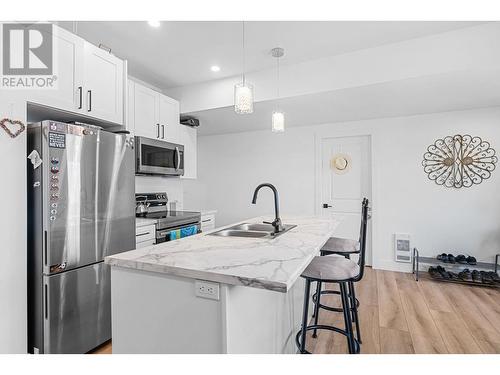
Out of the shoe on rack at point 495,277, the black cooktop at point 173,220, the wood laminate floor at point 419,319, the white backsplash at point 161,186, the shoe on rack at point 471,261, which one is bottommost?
the wood laminate floor at point 419,319

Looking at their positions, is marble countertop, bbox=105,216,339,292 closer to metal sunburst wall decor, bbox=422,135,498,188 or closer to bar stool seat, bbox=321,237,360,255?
bar stool seat, bbox=321,237,360,255

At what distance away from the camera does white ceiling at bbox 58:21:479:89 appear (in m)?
2.40

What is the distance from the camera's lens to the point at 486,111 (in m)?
3.56

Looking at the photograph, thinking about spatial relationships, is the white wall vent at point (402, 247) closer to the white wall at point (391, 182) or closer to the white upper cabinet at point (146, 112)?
the white wall at point (391, 182)

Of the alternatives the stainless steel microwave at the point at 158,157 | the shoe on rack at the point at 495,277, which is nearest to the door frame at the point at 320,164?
the shoe on rack at the point at 495,277

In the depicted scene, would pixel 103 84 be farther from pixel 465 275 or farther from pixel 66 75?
pixel 465 275

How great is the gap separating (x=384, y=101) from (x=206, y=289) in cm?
315

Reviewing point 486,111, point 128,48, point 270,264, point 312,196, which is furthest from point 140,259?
point 486,111

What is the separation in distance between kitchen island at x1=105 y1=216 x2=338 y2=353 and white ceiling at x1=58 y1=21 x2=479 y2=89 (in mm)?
1967

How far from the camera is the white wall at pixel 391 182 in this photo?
11.8ft

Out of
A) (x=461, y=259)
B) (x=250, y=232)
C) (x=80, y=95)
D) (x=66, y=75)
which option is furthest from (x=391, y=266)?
(x=66, y=75)

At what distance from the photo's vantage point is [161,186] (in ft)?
12.2

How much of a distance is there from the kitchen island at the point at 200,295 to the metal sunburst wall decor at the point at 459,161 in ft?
10.6
